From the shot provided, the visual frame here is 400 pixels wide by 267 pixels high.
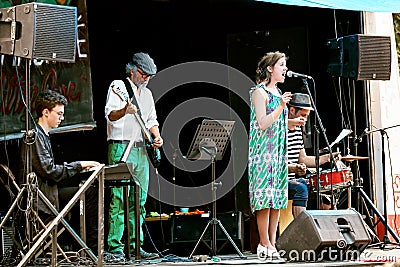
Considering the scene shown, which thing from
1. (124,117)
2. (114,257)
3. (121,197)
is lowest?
(114,257)

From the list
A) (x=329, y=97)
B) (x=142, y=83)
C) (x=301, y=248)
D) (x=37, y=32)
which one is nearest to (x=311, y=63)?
(x=329, y=97)

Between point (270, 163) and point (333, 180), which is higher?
point (270, 163)

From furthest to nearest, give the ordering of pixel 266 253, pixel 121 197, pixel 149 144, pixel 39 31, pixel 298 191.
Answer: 1. pixel 298 191
2. pixel 149 144
3. pixel 121 197
4. pixel 266 253
5. pixel 39 31

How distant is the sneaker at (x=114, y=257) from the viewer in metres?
6.67

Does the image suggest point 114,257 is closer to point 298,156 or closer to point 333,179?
point 298,156

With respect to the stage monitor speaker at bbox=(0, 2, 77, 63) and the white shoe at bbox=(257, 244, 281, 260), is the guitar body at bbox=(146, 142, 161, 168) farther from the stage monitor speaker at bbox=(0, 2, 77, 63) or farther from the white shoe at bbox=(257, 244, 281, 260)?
the stage monitor speaker at bbox=(0, 2, 77, 63)

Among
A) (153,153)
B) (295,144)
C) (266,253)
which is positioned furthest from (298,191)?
(153,153)

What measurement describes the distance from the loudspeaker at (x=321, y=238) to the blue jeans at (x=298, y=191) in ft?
3.15

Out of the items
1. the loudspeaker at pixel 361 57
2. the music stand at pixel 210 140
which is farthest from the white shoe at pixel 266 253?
the loudspeaker at pixel 361 57

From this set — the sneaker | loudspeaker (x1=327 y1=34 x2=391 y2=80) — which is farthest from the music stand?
loudspeaker (x1=327 y1=34 x2=391 y2=80)

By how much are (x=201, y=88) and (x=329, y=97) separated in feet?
4.80

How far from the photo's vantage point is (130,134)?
718 cm

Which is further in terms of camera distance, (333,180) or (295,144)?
(295,144)

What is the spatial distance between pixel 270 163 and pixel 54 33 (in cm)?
202
